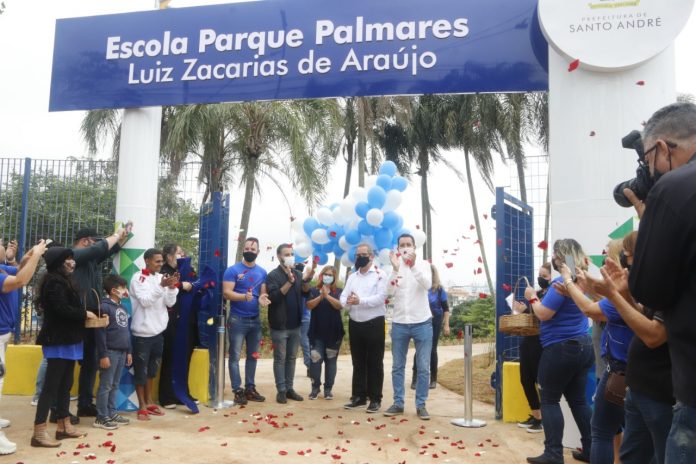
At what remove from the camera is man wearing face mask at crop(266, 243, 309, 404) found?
7352 mm

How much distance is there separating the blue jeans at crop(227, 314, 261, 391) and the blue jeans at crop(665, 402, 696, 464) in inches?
225

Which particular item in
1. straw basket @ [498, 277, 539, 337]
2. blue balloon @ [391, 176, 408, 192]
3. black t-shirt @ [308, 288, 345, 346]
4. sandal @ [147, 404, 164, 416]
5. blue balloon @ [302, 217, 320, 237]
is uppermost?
blue balloon @ [391, 176, 408, 192]

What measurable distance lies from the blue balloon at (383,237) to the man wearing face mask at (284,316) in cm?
106

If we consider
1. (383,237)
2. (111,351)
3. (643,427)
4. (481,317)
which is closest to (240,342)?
(111,351)

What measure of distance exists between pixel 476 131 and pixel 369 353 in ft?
55.1

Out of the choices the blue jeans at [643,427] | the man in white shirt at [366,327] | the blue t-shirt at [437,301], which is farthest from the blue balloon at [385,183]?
the blue jeans at [643,427]

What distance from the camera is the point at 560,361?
440cm

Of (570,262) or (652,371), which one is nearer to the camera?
(652,371)

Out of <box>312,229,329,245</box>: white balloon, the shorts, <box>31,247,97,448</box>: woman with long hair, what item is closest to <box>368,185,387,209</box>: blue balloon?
<box>312,229,329,245</box>: white balloon

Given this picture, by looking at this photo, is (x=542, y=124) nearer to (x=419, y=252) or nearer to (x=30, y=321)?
(x=419, y=252)

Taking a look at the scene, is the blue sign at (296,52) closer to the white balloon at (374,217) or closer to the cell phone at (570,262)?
the white balloon at (374,217)

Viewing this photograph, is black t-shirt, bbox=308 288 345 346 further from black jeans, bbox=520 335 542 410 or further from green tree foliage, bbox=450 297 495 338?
green tree foliage, bbox=450 297 495 338

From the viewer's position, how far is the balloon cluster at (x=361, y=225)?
288 inches

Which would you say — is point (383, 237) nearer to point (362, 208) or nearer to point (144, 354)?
point (362, 208)
